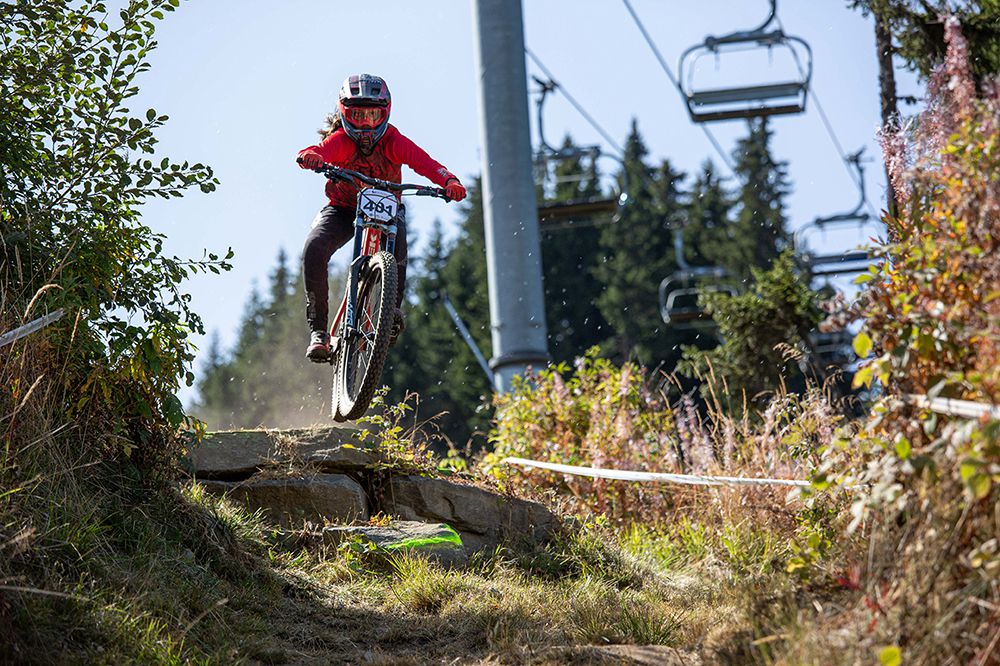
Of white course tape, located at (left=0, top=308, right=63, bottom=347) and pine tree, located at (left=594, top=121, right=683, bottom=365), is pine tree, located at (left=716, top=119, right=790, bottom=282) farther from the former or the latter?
white course tape, located at (left=0, top=308, right=63, bottom=347)

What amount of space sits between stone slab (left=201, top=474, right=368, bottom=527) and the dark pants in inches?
39.3

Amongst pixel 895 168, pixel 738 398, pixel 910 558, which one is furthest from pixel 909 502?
pixel 738 398

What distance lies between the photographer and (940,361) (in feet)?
12.4

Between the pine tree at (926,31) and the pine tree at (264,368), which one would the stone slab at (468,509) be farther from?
the pine tree at (264,368)

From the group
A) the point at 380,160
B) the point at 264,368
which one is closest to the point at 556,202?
the point at 380,160

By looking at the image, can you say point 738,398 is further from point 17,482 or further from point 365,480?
point 17,482

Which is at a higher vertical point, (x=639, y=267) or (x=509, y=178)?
(x=639, y=267)

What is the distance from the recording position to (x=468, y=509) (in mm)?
7656

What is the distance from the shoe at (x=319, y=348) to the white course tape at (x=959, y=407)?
447cm

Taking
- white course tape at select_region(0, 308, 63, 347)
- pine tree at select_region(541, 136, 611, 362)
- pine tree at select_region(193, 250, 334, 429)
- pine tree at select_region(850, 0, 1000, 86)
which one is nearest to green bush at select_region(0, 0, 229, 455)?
white course tape at select_region(0, 308, 63, 347)

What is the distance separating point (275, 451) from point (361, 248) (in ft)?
4.54

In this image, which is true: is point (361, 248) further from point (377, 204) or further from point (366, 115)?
point (366, 115)

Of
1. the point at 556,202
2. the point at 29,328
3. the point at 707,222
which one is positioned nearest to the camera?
the point at 29,328

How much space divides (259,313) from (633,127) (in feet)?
115
